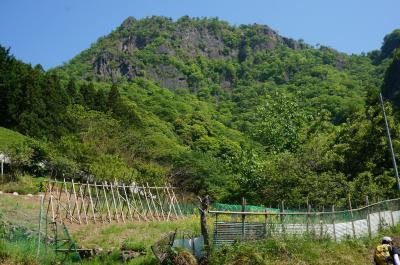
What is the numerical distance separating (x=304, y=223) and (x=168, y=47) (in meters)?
122

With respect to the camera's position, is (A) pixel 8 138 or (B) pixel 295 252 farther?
(A) pixel 8 138

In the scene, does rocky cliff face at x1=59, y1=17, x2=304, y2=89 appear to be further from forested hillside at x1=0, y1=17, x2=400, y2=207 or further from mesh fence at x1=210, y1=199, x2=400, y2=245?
mesh fence at x1=210, y1=199, x2=400, y2=245

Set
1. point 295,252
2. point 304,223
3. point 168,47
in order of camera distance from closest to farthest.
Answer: point 295,252 → point 304,223 → point 168,47

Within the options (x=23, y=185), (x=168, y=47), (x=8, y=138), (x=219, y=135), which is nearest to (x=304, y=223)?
(x=23, y=185)

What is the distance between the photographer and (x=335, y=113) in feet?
236

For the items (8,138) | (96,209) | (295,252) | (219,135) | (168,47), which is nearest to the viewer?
(295,252)

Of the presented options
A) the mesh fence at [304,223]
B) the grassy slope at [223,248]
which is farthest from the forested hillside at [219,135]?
the grassy slope at [223,248]

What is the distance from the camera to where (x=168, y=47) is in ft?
441

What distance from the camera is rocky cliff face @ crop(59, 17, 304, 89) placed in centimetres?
11756

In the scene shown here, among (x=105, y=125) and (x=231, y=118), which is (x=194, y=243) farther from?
(x=231, y=118)

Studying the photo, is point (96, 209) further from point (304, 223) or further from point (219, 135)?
point (219, 135)

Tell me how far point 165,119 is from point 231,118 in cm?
1806

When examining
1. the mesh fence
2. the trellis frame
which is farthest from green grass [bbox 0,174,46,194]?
the mesh fence

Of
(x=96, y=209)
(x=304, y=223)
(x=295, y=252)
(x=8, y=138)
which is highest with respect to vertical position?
(x=8, y=138)
